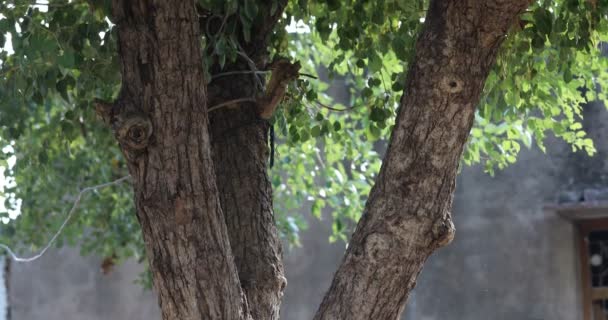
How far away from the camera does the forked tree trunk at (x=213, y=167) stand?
3.17 m

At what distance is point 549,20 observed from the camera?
161 inches

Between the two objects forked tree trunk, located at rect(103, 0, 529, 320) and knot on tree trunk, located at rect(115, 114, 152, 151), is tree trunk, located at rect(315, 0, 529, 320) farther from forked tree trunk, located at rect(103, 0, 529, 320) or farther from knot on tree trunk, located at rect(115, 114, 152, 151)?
knot on tree trunk, located at rect(115, 114, 152, 151)

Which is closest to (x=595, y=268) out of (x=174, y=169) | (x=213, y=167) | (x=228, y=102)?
(x=228, y=102)

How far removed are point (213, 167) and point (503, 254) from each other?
7.05 metres

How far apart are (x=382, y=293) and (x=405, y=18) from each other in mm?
1888

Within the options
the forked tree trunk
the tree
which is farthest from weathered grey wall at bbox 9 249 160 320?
the forked tree trunk

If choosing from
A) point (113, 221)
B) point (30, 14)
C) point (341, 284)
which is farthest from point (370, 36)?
point (113, 221)

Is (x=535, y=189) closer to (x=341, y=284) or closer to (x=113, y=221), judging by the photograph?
(x=113, y=221)

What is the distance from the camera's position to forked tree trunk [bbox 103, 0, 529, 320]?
10.4ft

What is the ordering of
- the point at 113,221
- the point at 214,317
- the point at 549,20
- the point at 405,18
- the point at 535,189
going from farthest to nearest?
the point at 535,189, the point at 113,221, the point at 405,18, the point at 549,20, the point at 214,317

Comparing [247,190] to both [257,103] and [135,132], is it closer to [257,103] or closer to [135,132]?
[257,103]

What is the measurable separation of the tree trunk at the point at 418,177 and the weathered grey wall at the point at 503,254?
6500mm

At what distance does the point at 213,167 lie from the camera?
3.26m

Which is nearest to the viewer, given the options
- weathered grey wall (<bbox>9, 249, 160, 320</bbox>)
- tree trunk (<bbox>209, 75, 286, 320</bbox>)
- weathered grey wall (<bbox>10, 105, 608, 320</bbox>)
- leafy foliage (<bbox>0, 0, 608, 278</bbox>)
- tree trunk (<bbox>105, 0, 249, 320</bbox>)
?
tree trunk (<bbox>105, 0, 249, 320</bbox>)
